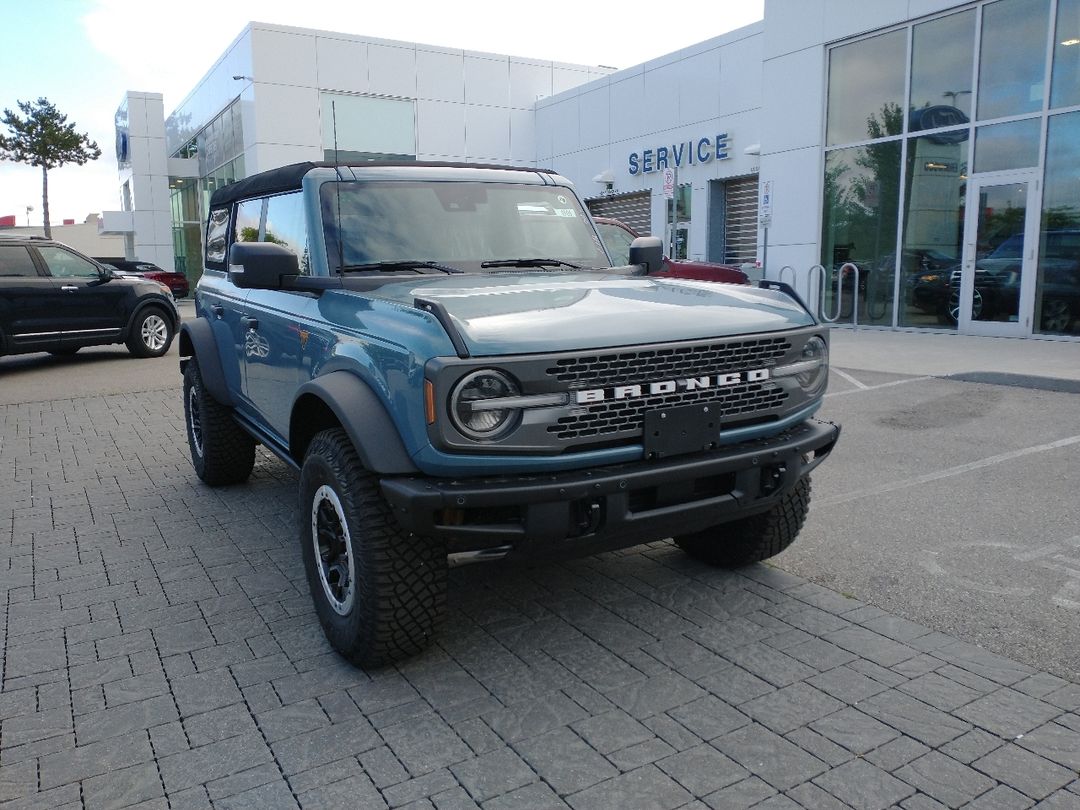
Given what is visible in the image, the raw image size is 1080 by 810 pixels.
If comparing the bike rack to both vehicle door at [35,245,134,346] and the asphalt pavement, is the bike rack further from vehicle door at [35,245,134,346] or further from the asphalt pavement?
vehicle door at [35,245,134,346]

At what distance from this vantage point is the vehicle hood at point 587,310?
298 cm

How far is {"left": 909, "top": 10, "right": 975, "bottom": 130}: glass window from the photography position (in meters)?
13.5

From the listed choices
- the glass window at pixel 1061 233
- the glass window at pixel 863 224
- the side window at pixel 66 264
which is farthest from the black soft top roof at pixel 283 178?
the glass window at pixel 863 224

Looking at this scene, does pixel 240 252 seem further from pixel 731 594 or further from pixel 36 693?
pixel 731 594

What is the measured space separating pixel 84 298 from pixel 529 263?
10748 millimetres

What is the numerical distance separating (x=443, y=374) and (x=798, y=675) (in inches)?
66.6

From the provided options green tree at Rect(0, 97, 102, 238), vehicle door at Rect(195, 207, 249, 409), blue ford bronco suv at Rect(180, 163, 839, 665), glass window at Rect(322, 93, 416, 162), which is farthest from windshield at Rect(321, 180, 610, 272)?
A: green tree at Rect(0, 97, 102, 238)

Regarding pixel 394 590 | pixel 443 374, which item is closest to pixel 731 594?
pixel 394 590

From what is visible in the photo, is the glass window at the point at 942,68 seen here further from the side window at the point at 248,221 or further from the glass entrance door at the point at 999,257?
the side window at the point at 248,221

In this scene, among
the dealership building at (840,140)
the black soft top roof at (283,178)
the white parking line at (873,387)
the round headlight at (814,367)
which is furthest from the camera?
the dealership building at (840,140)

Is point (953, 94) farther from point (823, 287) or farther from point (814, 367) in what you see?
point (814, 367)

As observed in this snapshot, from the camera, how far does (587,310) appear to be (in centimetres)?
326

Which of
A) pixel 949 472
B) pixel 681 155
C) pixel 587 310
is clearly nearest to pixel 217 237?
pixel 587 310

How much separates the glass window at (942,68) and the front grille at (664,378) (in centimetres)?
1236
